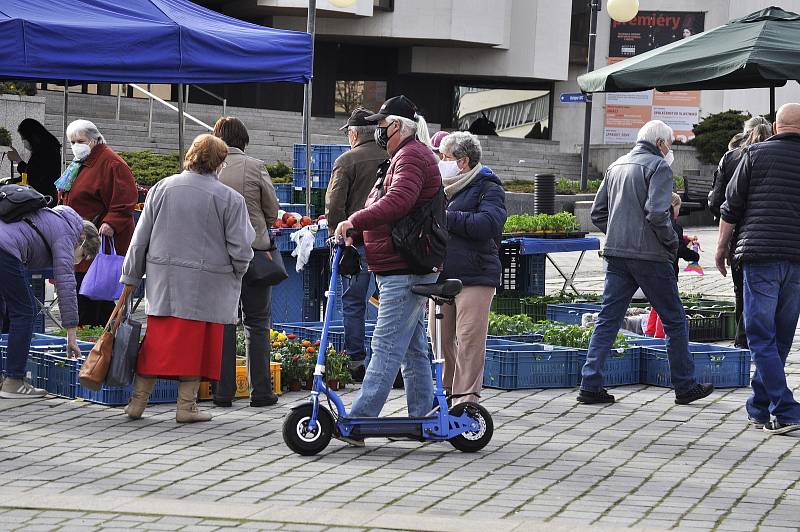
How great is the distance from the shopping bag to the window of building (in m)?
36.4

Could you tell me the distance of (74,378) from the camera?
29.1ft

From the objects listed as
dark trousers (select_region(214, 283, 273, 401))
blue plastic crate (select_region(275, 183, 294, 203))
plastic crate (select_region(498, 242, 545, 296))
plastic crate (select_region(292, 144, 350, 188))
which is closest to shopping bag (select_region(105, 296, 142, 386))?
dark trousers (select_region(214, 283, 273, 401))

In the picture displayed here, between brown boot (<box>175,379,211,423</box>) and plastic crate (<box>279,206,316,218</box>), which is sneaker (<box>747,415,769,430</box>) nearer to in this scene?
brown boot (<box>175,379,211,423</box>)

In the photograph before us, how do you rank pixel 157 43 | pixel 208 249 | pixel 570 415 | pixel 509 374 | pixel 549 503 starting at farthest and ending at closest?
pixel 157 43 → pixel 509 374 → pixel 570 415 → pixel 208 249 → pixel 549 503

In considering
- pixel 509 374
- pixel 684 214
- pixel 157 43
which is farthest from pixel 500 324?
Result: pixel 684 214

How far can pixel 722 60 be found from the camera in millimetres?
10867

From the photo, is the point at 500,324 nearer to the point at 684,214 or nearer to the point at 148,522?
the point at 148,522

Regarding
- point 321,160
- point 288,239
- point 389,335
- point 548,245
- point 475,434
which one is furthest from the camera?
point 548,245

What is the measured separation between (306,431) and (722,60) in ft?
17.4

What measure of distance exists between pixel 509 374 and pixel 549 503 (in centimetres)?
335

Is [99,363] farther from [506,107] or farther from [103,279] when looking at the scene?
[506,107]

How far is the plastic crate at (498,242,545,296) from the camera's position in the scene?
46.3 feet

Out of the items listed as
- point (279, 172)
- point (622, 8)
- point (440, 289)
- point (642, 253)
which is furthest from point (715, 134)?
point (440, 289)

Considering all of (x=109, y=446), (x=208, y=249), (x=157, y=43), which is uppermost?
(x=157, y=43)
